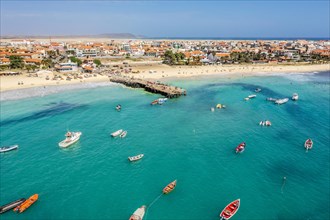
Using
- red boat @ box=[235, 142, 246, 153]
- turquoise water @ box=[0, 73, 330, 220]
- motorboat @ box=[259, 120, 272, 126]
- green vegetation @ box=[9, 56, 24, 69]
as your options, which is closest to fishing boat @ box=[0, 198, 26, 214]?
turquoise water @ box=[0, 73, 330, 220]

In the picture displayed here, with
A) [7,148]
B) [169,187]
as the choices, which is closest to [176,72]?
[7,148]

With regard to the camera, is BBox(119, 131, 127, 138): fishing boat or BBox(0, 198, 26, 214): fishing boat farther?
BBox(119, 131, 127, 138): fishing boat

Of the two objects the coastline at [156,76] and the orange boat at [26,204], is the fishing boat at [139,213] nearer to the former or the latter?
the orange boat at [26,204]

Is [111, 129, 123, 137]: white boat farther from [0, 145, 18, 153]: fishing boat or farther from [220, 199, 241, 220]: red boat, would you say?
[220, 199, 241, 220]: red boat

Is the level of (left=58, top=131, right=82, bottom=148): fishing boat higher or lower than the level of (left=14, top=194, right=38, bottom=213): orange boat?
higher

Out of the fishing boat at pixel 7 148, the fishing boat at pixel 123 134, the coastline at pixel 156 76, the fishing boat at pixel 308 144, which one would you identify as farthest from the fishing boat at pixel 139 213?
the coastline at pixel 156 76

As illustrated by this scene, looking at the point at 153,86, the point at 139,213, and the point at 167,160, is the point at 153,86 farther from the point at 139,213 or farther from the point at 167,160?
the point at 139,213
